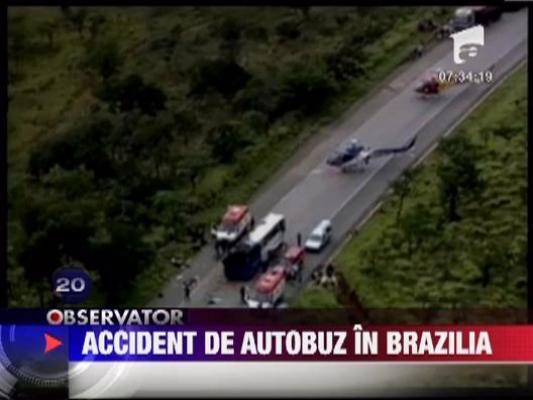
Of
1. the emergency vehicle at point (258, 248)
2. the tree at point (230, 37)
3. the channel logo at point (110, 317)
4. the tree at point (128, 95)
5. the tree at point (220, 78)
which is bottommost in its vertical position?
the channel logo at point (110, 317)

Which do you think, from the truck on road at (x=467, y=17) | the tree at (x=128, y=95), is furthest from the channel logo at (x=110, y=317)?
the truck on road at (x=467, y=17)

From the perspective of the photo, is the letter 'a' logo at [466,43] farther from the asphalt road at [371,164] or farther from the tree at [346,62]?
the tree at [346,62]

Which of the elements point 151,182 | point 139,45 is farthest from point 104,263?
point 139,45

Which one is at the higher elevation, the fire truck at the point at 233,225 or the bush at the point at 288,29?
the bush at the point at 288,29

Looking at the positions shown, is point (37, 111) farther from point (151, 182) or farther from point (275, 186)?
point (275, 186)

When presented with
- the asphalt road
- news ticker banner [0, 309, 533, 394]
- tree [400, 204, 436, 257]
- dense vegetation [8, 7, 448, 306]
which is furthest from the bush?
news ticker banner [0, 309, 533, 394]

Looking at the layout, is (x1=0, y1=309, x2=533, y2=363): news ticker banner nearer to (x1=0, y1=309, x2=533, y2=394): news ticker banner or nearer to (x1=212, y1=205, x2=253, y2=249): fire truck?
(x1=0, y1=309, x2=533, y2=394): news ticker banner

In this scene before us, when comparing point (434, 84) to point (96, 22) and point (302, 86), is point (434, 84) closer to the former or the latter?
point (302, 86)
